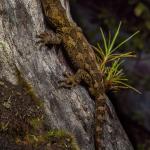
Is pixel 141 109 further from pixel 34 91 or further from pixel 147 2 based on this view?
pixel 34 91

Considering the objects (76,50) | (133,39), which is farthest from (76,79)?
(133,39)

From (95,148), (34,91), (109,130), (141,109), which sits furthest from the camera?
(141,109)

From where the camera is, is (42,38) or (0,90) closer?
(0,90)

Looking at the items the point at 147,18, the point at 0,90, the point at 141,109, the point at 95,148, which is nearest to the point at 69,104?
the point at 95,148

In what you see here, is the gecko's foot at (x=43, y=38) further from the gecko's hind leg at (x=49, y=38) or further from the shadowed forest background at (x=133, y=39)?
the shadowed forest background at (x=133, y=39)

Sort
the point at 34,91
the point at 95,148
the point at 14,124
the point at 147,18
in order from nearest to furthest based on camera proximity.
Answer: the point at 14,124, the point at 34,91, the point at 95,148, the point at 147,18

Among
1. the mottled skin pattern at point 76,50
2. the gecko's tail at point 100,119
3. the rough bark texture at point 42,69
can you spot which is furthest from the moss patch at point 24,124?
the mottled skin pattern at point 76,50
